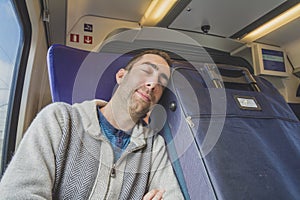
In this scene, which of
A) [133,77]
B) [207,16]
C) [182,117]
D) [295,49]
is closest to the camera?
[182,117]

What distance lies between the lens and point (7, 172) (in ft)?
2.06

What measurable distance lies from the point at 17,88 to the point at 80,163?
1024 mm

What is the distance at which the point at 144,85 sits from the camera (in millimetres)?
917

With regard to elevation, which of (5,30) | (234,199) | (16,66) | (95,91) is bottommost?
(234,199)

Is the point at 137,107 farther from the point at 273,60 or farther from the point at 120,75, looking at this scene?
the point at 273,60

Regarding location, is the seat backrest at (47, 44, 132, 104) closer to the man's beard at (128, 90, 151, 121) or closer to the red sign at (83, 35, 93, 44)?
the man's beard at (128, 90, 151, 121)

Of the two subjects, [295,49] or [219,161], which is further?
[295,49]

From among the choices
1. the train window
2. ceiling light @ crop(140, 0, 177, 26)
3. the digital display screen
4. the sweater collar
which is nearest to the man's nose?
the sweater collar

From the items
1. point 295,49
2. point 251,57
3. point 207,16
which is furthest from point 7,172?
point 295,49

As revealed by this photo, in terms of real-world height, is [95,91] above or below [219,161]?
above

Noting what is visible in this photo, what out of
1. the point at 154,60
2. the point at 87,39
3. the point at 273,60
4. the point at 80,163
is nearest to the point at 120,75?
the point at 154,60

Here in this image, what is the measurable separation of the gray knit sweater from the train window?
0.74 metres

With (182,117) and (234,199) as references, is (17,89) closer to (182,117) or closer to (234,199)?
(182,117)

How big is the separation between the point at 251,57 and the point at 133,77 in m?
2.65
